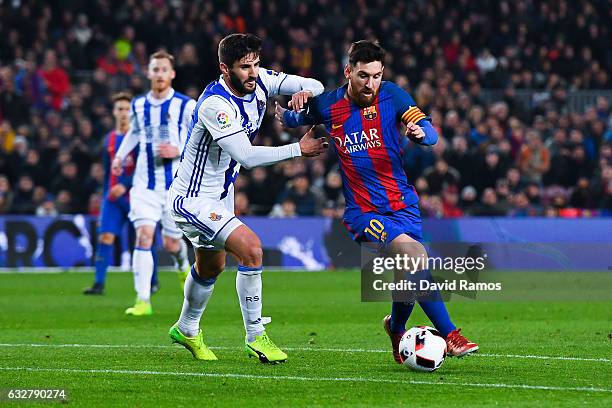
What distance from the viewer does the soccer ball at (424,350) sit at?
27.7ft

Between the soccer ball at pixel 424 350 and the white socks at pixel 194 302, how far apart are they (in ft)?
5.69

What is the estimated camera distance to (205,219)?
29.5ft

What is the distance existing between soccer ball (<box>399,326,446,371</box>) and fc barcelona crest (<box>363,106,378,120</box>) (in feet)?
5.23

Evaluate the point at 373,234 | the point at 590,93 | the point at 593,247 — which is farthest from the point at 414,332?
the point at 590,93

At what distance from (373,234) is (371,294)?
6916mm

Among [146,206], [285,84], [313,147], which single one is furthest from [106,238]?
[313,147]

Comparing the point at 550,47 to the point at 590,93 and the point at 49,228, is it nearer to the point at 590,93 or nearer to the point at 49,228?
the point at 590,93

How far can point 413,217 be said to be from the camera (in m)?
9.04

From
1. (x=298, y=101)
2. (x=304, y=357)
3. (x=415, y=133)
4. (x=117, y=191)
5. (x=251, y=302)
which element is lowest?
(x=304, y=357)

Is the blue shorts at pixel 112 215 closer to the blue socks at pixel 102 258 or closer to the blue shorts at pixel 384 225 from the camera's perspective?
the blue socks at pixel 102 258

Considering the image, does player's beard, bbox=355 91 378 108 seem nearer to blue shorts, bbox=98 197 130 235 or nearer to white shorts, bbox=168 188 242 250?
white shorts, bbox=168 188 242 250

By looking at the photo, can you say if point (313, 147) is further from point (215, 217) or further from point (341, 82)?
point (341, 82)

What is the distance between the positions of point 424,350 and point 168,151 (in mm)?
5756

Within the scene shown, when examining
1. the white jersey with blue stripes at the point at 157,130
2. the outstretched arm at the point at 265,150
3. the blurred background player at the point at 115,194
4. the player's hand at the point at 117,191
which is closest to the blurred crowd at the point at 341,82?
the blurred background player at the point at 115,194
